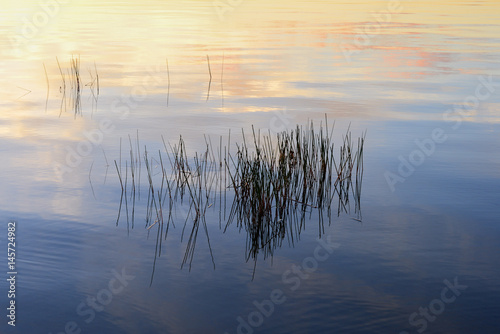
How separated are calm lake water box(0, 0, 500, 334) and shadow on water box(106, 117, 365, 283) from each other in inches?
3.5

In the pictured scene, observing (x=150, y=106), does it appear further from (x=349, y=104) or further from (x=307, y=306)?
(x=307, y=306)

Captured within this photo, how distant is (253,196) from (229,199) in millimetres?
469

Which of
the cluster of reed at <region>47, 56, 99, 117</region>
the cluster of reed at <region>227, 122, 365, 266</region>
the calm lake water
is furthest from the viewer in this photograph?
the cluster of reed at <region>47, 56, 99, 117</region>

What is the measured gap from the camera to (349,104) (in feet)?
29.4

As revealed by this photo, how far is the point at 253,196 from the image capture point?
498 centimetres

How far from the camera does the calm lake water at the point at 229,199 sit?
3855 millimetres

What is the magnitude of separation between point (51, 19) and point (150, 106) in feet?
45.6

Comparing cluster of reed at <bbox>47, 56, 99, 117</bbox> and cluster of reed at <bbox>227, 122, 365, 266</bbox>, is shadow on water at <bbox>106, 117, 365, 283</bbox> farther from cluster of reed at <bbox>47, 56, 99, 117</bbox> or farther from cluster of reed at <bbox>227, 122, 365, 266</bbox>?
cluster of reed at <bbox>47, 56, 99, 117</bbox>

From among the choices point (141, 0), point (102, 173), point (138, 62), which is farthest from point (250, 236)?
point (141, 0)

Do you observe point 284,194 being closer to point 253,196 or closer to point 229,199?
point 253,196

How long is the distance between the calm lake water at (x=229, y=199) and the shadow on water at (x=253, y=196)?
89 millimetres

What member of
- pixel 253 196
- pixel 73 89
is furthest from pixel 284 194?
pixel 73 89

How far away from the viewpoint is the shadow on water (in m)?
4.84

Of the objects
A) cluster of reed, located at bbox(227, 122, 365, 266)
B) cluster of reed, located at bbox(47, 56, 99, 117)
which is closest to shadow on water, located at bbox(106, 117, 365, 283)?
cluster of reed, located at bbox(227, 122, 365, 266)
